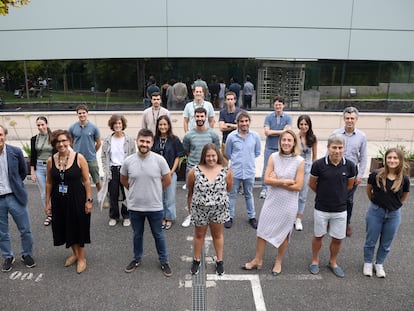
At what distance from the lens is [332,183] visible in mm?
3947

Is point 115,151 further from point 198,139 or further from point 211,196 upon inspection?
point 211,196

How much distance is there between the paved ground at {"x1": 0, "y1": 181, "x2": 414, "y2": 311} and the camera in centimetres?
368

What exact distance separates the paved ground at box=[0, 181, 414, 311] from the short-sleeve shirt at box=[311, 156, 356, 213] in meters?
0.90

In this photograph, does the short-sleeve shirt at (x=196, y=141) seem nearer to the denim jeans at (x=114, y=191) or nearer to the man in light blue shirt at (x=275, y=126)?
the denim jeans at (x=114, y=191)

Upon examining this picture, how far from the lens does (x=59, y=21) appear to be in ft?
35.5

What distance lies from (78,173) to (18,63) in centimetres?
926

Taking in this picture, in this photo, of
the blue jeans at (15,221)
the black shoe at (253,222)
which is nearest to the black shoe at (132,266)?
the blue jeans at (15,221)

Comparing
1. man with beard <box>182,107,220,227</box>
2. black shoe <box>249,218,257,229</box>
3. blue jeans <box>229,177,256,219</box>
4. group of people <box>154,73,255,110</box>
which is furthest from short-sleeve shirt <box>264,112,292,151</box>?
group of people <box>154,73,255,110</box>

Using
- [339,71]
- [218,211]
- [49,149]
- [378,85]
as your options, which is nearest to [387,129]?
[378,85]

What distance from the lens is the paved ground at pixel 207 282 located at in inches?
145

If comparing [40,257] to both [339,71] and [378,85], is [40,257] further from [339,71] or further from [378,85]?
[378,85]

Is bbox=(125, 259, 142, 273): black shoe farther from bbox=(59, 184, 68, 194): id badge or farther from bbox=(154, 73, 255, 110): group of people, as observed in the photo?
bbox=(154, 73, 255, 110): group of people

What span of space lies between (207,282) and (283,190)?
4.55 ft

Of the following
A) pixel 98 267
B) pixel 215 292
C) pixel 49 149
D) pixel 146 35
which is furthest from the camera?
pixel 146 35
